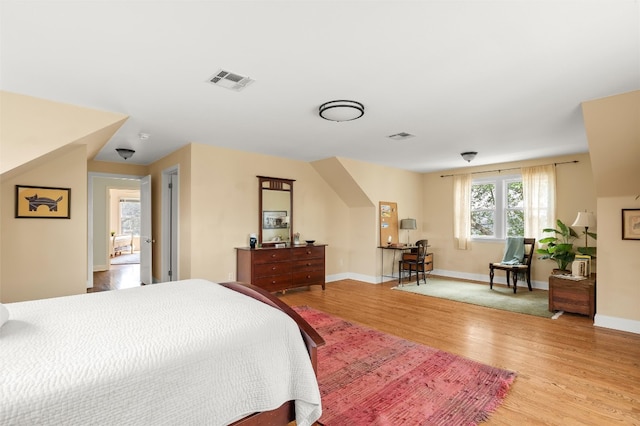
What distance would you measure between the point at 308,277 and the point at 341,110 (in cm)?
334

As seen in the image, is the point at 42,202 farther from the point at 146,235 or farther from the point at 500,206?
the point at 500,206

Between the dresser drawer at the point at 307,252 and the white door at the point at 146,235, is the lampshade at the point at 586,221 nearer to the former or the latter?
the dresser drawer at the point at 307,252

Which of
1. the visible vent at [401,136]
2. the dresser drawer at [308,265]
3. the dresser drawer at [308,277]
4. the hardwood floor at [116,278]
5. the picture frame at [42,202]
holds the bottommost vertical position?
the hardwood floor at [116,278]

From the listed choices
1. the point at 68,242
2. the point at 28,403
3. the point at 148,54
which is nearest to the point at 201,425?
the point at 28,403

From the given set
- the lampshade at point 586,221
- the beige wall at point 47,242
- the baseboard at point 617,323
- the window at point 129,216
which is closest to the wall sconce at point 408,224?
the lampshade at point 586,221

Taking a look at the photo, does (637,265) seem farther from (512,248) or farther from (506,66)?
(506,66)

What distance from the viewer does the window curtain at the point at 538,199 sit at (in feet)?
18.9

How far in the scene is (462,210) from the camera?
693 cm

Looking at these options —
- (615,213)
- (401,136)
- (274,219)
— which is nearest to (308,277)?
(274,219)

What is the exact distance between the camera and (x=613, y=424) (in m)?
2.00

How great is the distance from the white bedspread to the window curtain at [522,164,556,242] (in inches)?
230

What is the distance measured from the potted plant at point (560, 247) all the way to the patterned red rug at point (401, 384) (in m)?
3.43

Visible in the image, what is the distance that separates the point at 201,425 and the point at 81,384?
1.69 ft

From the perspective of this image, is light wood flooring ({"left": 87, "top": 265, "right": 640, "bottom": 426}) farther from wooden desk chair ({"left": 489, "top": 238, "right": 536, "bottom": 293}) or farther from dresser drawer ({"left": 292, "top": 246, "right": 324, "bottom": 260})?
wooden desk chair ({"left": 489, "top": 238, "right": 536, "bottom": 293})
